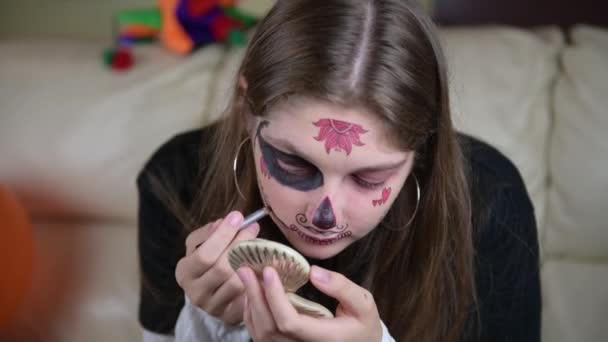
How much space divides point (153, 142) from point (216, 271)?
0.64m

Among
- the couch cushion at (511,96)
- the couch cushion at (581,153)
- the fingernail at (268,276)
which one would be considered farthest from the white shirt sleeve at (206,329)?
the couch cushion at (581,153)

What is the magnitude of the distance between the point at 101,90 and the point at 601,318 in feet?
3.56

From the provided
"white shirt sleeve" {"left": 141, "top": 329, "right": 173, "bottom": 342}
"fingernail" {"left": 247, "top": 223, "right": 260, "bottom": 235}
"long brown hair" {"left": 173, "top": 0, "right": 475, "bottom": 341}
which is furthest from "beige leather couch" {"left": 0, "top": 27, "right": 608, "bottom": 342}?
"fingernail" {"left": 247, "top": 223, "right": 260, "bottom": 235}

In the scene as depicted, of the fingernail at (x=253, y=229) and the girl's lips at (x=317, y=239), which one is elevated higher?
the fingernail at (x=253, y=229)

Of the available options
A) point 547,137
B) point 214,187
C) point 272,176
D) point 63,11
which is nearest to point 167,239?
point 214,187

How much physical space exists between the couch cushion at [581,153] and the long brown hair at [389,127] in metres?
0.40

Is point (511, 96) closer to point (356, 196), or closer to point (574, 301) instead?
point (574, 301)

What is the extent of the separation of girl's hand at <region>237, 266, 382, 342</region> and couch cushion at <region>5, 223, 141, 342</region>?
681 mm

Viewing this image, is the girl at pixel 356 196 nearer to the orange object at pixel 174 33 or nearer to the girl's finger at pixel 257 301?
the girl's finger at pixel 257 301

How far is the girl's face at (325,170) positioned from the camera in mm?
708

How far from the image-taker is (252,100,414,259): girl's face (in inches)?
27.9

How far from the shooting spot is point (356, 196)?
2.44 feet

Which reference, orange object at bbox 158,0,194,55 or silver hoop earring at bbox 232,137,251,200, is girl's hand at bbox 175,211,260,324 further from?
orange object at bbox 158,0,194,55

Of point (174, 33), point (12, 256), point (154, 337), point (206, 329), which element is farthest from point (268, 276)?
point (174, 33)
